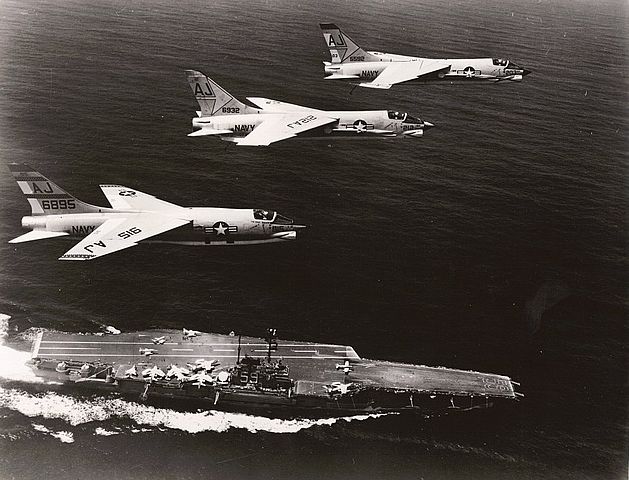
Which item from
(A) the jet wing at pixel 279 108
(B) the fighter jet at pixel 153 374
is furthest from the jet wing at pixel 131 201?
(B) the fighter jet at pixel 153 374

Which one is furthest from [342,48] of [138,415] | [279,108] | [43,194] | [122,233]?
[138,415]

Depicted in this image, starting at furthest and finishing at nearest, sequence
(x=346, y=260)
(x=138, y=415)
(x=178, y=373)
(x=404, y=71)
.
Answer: (x=346, y=260) < (x=404, y=71) < (x=178, y=373) < (x=138, y=415)

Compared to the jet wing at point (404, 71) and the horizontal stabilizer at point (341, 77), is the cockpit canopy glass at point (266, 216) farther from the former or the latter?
the horizontal stabilizer at point (341, 77)

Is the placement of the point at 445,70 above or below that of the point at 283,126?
above

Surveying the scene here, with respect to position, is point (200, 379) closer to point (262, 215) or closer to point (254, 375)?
point (254, 375)

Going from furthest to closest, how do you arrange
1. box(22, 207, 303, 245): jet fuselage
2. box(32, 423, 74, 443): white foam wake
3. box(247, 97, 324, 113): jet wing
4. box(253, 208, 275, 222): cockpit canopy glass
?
box(247, 97, 324, 113): jet wing < box(253, 208, 275, 222): cockpit canopy glass < box(22, 207, 303, 245): jet fuselage < box(32, 423, 74, 443): white foam wake

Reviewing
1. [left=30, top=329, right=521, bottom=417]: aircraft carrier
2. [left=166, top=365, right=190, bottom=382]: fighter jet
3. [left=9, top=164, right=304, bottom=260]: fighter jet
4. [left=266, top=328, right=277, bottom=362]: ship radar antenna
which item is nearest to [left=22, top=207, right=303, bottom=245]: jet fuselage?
[left=9, top=164, right=304, bottom=260]: fighter jet

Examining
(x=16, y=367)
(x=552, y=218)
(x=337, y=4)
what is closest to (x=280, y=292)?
(x=16, y=367)

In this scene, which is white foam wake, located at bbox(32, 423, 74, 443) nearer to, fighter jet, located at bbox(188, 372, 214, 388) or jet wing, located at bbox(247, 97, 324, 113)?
fighter jet, located at bbox(188, 372, 214, 388)
